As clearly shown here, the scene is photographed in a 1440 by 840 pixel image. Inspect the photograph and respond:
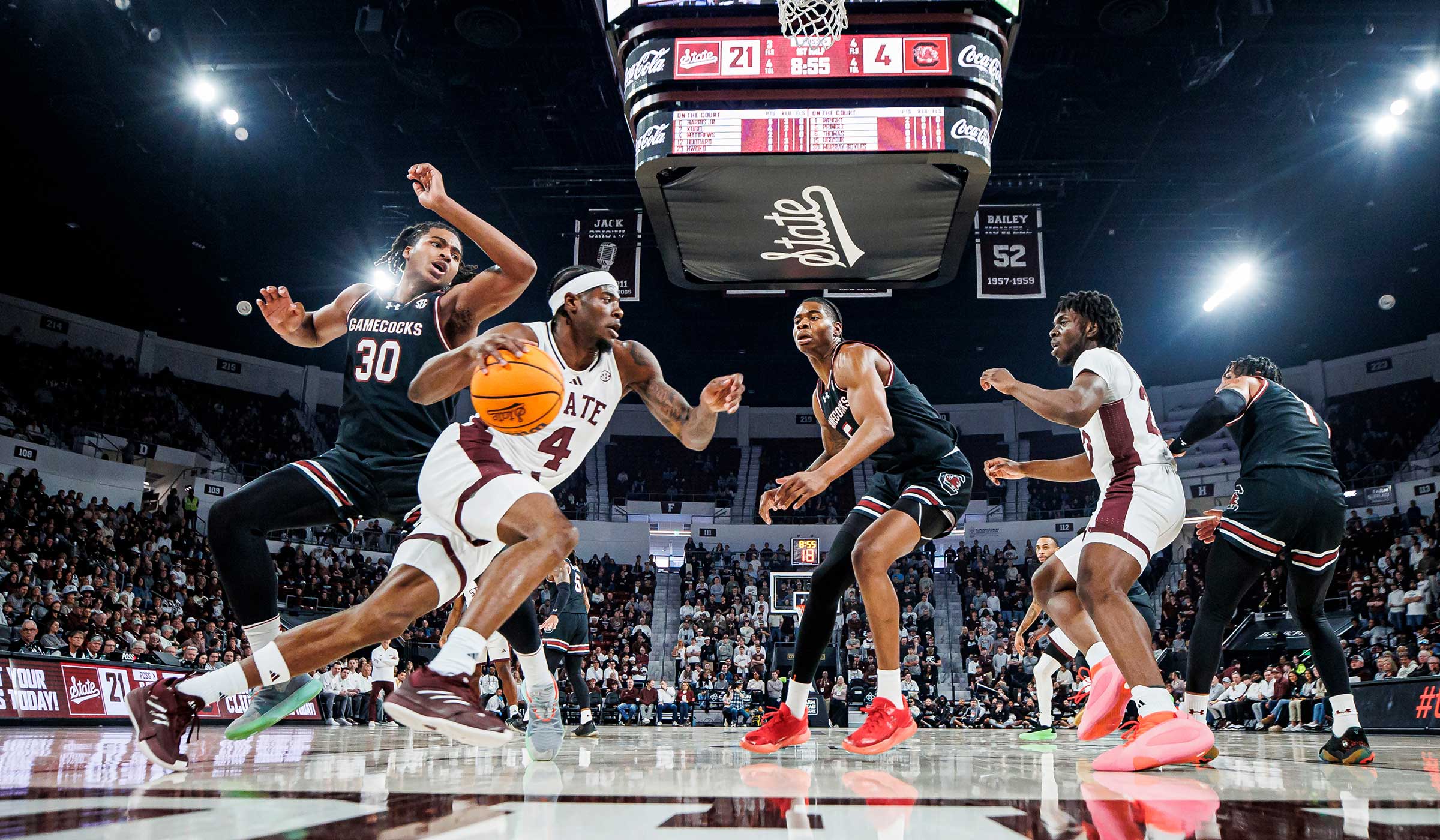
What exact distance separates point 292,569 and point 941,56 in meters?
15.7

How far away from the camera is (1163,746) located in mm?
2916

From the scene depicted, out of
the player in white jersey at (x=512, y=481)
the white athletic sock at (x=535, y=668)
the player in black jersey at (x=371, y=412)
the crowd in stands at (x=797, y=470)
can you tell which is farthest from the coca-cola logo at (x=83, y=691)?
the crowd in stands at (x=797, y=470)

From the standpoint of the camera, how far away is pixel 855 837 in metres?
1.49

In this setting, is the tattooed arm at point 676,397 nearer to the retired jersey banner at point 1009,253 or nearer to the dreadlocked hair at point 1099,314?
the dreadlocked hair at point 1099,314

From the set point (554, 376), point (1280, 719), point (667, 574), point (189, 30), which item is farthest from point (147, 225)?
point (1280, 719)

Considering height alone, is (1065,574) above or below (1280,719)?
above

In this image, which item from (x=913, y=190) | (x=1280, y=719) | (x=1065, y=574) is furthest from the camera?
(x=1280, y=719)

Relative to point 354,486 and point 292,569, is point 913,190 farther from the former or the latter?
point 292,569

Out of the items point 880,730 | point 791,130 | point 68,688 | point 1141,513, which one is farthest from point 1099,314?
point 68,688

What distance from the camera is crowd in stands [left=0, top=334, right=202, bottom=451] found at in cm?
1692

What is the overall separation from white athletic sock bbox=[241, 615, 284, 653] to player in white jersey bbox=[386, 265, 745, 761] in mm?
712

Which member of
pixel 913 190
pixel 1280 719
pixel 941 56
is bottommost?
pixel 1280 719

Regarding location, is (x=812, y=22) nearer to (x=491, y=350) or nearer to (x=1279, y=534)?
(x=491, y=350)

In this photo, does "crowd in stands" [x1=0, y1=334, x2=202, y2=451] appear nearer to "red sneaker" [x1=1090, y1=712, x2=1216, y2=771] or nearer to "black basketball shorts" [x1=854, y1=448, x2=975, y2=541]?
"black basketball shorts" [x1=854, y1=448, x2=975, y2=541]
